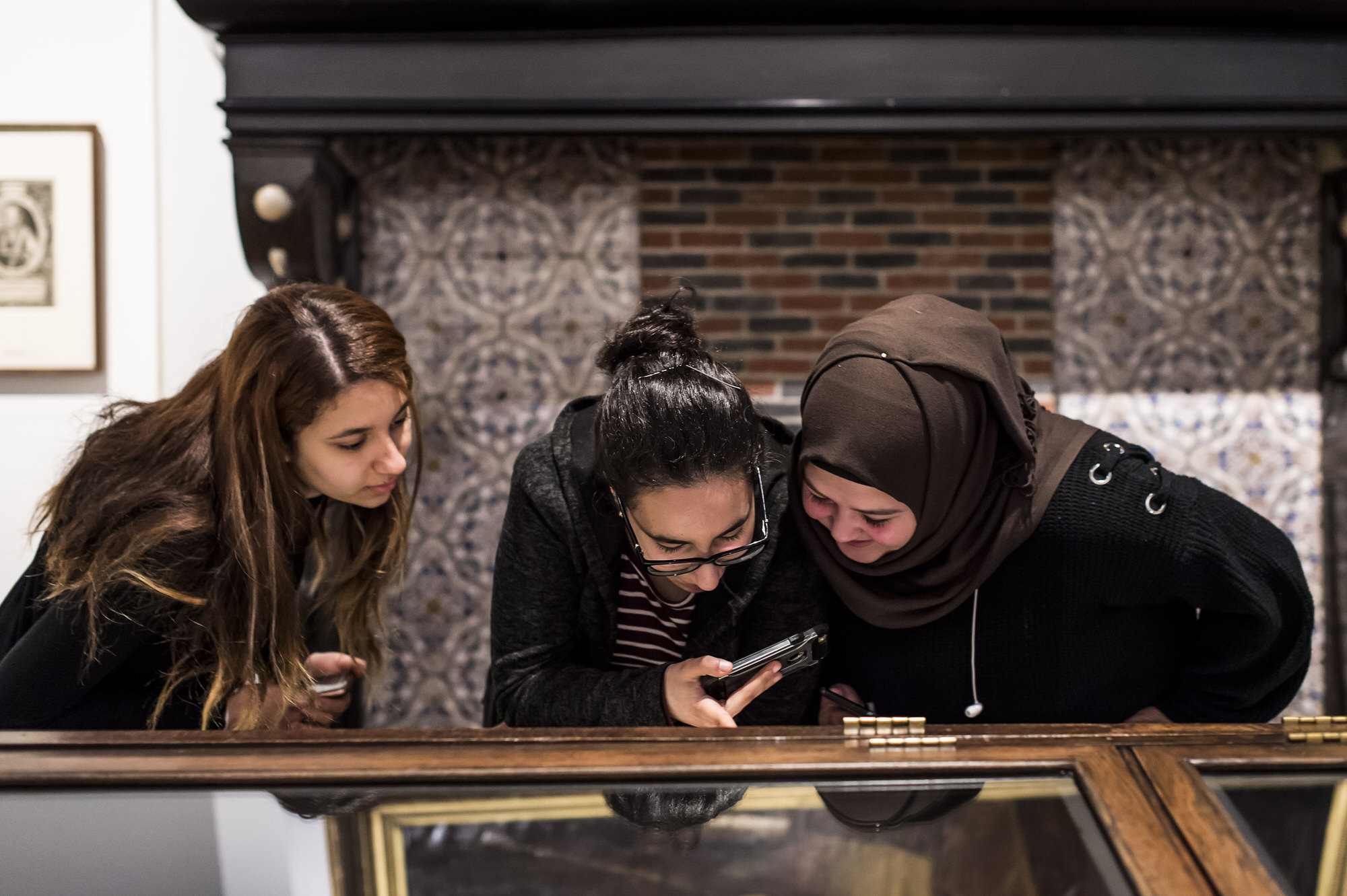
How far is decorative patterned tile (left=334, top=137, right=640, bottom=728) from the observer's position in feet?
8.85

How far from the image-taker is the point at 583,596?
1380mm

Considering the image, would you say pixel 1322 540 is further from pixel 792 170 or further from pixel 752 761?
pixel 752 761

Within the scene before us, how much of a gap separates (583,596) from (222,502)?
600 millimetres

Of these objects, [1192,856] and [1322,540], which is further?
[1322,540]

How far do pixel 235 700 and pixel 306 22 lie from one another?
1.77 metres

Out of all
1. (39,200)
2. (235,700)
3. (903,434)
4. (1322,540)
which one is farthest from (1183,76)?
(39,200)

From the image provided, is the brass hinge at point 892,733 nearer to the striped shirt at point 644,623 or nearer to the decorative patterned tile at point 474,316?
the striped shirt at point 644,623

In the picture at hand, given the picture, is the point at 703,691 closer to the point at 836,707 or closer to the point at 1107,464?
the point at 836,707

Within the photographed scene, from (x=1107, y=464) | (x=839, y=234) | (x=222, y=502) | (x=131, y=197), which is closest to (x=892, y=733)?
(x=1107, y=464)

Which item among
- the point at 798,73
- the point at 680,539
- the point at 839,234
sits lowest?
the point at 680,539

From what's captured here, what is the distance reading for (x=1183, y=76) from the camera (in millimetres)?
2252

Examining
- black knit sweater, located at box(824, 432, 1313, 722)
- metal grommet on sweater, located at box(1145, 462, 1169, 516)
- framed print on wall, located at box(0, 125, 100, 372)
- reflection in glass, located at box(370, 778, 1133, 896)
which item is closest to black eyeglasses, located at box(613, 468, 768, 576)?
black knit sweater, located at box(824, 432, 1313, 722)

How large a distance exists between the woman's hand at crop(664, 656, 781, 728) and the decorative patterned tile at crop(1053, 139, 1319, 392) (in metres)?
2.00

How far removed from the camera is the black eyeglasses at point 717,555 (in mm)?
1221
